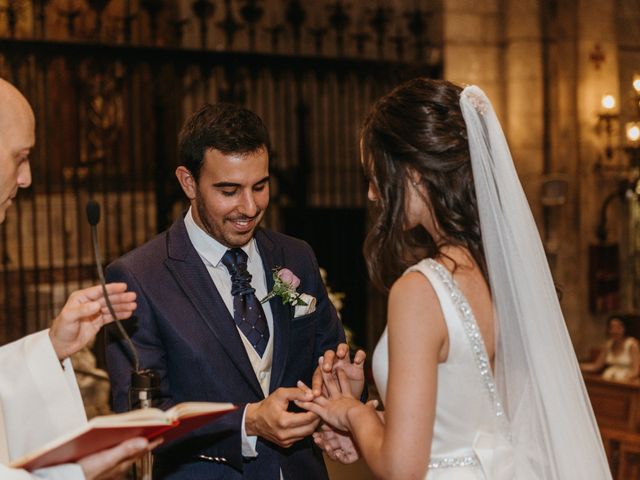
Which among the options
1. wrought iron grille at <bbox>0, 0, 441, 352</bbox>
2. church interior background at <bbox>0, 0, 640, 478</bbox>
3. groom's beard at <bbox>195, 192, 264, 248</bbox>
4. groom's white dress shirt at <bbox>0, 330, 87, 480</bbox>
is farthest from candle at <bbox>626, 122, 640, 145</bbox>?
groom's white dress shirt at <bbox>0, 330, 87, 480</bbox>

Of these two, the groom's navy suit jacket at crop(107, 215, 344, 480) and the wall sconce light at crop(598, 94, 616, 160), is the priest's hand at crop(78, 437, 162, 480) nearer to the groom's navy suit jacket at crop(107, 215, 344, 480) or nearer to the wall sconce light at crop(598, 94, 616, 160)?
the groom's navy suit jacket at crop(107, 215, 344, 480)

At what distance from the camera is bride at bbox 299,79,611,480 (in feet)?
7.00

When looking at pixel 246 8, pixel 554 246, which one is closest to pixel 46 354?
A: pixel 246 8

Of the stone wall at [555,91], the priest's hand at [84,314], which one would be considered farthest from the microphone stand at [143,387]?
the stone wall at [555,91]

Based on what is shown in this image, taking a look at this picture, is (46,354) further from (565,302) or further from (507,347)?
(565,302)

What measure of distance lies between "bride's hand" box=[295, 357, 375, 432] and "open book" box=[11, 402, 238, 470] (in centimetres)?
38

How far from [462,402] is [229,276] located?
0.98m

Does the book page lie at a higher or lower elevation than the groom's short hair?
lower

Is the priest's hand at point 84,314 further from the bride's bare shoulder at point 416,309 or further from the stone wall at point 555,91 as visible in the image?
the stone wall at point 555,91

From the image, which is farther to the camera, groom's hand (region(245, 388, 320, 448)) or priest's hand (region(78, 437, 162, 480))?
groom's hand (region(245, 388, 320, 448))

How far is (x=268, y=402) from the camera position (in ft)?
8.38

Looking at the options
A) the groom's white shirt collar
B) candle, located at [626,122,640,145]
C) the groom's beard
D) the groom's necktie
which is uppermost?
candle, located at [626,122,640,145]

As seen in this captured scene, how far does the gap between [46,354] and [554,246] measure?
6.54 metres

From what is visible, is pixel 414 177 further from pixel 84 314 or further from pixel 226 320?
pixel 84 314
